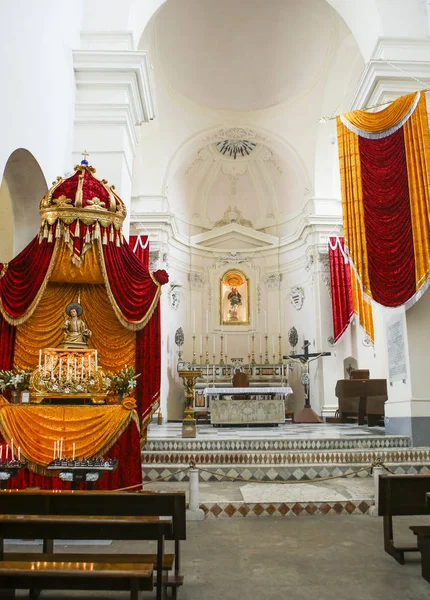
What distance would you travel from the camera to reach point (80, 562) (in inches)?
101

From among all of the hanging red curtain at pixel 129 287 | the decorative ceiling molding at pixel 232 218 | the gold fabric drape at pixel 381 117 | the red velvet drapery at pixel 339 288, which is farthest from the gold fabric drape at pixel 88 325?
the decorative ceiling molding at pixel 232 218

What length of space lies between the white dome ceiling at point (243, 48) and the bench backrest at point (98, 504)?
11.1 m

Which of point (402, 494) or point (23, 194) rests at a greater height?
point (23, 194)

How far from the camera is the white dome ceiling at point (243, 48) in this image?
11.6m

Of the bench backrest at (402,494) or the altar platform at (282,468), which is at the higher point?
the bench backrest at (402,494)

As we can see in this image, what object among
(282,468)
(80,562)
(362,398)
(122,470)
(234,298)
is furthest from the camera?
(234,298)

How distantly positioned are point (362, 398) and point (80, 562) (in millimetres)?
8480

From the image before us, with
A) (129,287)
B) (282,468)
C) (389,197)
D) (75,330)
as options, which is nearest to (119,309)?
(129,287)

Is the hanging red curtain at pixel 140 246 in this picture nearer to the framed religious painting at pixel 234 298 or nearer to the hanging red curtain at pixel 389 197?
the framed religious painting at pixel 234 298

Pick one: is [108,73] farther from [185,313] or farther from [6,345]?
[185,313]

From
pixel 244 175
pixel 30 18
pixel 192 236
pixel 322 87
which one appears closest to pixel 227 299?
pixel 192 236

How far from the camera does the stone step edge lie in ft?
16.6

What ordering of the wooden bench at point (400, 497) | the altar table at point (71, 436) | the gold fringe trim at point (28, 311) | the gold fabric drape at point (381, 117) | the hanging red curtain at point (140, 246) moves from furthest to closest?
the hanging red curtain at point (140, 246), the gold fabric drape at point (381, 117), the gold fringe trim at point (28, 311), the altar table at point (71, 436), the wooden bench at point (400, 497)

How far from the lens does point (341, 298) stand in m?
13.1
